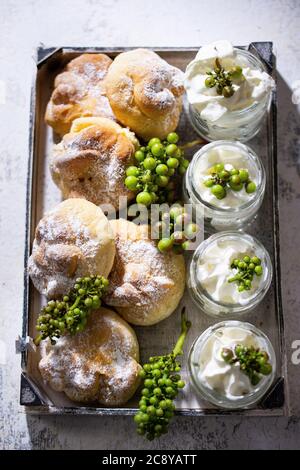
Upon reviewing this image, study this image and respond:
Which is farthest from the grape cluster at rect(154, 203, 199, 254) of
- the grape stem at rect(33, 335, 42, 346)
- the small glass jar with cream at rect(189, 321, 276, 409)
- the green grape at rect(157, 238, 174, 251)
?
the grape stem at rect(33, 335, 42, 346)

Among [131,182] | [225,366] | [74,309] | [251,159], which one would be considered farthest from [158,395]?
[251,159]

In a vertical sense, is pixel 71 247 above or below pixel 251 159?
below

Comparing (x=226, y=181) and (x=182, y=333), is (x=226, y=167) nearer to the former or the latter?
(x=226, y=181)

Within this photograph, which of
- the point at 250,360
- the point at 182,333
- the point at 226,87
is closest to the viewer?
the point at 250,360

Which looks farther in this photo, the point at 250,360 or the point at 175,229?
the point at 175,229

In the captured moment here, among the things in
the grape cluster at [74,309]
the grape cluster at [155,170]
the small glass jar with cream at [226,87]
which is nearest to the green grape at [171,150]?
the grape cluster at [155,170]

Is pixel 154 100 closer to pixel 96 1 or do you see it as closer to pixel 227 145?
pixel 227 145
